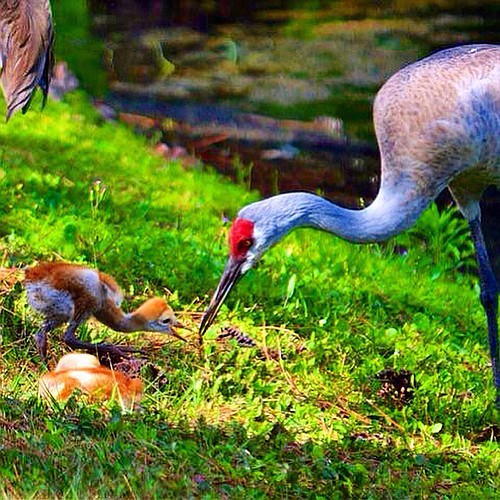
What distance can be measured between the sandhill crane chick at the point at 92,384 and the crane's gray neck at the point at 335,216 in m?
0.84

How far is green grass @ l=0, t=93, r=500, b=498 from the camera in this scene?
4262mm

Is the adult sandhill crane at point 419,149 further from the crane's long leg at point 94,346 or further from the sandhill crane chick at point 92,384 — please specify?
the sandhill crane chick at point 92,384

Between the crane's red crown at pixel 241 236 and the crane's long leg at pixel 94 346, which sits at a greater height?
the crane's red crown at pixel 241 236

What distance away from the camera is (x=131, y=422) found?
4543 mm

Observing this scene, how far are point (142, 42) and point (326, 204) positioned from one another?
877 cm

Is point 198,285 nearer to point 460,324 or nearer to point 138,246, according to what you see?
point 138,246

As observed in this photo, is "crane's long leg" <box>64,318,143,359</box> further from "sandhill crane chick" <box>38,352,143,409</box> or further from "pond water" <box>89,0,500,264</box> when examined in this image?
"pond water" <box>89,0,500,264</box>

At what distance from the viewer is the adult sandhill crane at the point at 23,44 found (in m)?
4.93

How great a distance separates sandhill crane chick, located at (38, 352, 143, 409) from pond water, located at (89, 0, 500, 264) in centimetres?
450

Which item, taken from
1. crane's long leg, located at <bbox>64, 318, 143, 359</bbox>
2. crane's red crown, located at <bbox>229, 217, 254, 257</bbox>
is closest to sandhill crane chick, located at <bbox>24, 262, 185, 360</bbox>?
crane's long leg, located at <bbox>64, 318, 143, 359</bbox>

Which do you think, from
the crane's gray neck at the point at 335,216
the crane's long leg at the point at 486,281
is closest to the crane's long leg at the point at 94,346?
the crane's gray neck at the point at 335,216

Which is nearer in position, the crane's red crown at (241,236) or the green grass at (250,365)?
the green grass at (250,365)

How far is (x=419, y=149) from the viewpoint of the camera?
552 cm

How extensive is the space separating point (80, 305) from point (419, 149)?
1568mm
